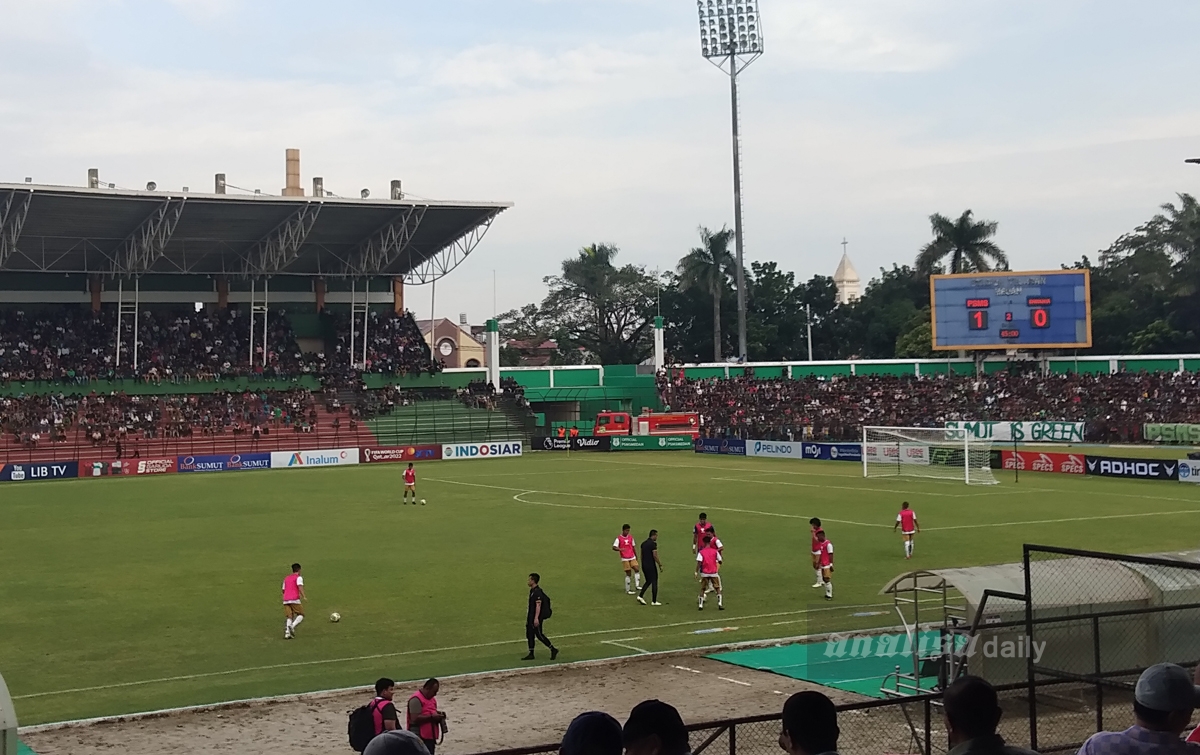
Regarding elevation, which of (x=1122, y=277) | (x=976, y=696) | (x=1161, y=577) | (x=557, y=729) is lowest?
(x=557, y=729)

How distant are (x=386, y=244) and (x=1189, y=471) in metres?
53.6

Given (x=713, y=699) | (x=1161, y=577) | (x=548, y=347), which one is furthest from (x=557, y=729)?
(x=548, y=347)

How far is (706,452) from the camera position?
7738cm

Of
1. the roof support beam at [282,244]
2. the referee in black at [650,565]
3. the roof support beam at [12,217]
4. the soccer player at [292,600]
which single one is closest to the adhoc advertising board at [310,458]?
the roof support beam at [282,244]

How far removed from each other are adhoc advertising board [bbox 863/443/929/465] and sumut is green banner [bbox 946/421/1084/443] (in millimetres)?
11793

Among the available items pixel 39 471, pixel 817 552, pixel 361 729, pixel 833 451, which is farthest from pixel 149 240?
pixel 361 729

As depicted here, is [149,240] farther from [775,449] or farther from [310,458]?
[775,449]

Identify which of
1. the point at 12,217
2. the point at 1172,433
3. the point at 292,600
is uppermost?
the point at 12,217

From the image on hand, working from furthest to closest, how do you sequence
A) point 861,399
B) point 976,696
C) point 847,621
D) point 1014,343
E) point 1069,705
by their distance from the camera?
point 861,399
point 1014,343
point 847,621
point 1069,705
point 976,696

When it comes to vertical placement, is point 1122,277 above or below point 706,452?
above

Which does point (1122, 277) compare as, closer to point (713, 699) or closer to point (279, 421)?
point (279, 421)

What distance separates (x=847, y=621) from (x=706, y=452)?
54.5m

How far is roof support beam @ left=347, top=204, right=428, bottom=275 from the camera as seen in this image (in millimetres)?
82562

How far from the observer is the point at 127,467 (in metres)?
66.6
